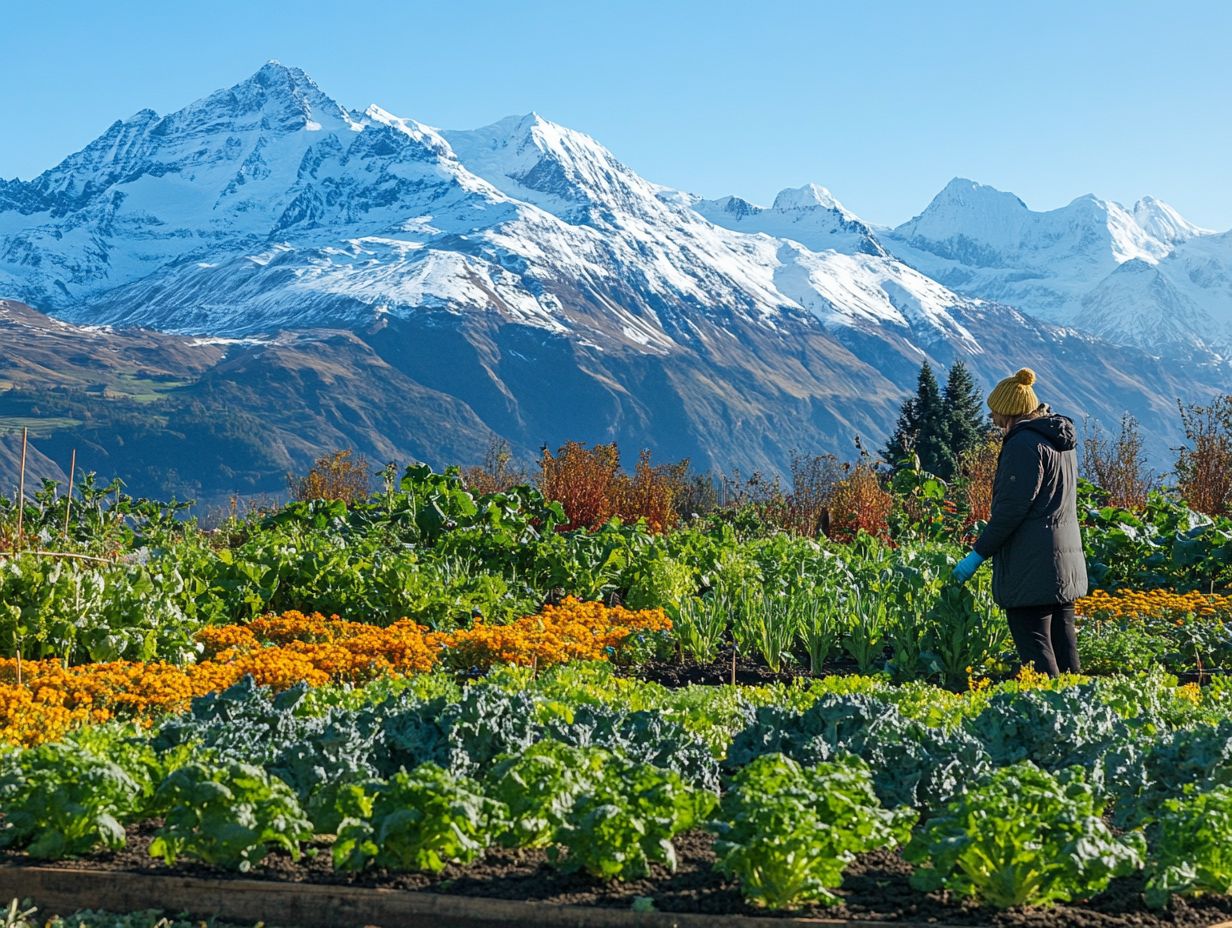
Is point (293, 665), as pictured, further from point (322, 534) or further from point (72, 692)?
point (322, 534)

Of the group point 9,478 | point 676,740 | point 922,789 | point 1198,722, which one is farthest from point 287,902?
point 9,478

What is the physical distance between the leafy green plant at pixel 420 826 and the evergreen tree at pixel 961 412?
34.0m

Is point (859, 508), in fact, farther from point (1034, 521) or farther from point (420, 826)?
point (420, 826)

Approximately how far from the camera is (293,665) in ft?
21.1

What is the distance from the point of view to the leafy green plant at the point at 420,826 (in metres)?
3.70

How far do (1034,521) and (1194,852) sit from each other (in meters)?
3.45

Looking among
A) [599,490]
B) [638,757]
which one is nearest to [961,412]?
[599,490]

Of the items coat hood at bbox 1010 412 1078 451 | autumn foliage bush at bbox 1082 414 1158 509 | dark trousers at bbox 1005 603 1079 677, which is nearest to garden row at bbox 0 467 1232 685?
dark trousers at bbox 1005 603 1079 677

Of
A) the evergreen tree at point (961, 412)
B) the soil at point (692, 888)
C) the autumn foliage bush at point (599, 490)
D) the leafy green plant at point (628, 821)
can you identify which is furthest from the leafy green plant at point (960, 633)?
the evergreen tree at point (961, 412)

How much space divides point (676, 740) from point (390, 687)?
6.14 ft

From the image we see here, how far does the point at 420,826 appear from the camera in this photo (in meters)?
3.74

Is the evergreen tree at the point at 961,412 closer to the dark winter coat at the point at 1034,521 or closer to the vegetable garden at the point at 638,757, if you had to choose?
the vegetable garden at the point at 638,757

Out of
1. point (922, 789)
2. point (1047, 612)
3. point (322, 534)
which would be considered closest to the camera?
point (922, 789)

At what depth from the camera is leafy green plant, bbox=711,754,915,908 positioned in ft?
11.6
